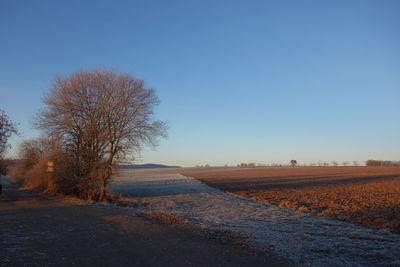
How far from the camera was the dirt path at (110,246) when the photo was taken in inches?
277

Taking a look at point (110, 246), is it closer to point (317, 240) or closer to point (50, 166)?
point (317, 240)

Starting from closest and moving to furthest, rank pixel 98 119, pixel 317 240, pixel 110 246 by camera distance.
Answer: pixel 110 246, pixel 317 240, pixel 98 119

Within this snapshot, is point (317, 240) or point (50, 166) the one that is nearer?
point (317, 240)

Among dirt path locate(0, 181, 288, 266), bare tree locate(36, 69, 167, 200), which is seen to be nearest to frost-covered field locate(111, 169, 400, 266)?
dirt path locate(0, 181, 288, 266)

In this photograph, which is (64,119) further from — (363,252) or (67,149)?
(363,252)

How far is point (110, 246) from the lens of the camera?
8.32m

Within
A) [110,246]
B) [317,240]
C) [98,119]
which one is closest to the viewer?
[110,246]

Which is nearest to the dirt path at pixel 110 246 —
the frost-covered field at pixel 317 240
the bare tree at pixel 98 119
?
the frost-covered field at pixel 317 240

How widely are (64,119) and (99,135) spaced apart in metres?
3.02

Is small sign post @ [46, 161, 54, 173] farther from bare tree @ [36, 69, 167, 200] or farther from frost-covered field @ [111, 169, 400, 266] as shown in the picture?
frost-covered field @ [111, 169, 400, 266]

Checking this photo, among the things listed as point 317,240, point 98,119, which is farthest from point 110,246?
point 98,119

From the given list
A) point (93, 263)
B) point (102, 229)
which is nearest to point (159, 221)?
point (102, 229)

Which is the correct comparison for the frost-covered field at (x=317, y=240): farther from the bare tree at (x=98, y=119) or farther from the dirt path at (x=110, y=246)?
the bare tree at (x=98, y=119)

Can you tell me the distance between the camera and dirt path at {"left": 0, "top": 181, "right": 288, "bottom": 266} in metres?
7.03
